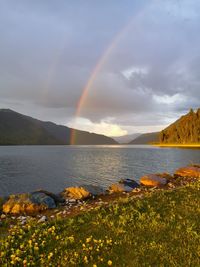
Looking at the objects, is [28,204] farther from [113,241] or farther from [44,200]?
[113,241]

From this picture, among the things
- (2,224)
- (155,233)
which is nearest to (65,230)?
(155,233)

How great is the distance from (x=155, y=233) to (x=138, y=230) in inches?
30.5

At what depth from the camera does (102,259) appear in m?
8.19

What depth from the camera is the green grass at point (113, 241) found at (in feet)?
27.4

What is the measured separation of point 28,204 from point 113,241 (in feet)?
39.5

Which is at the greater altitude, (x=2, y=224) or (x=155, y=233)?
(x=155, y=233)

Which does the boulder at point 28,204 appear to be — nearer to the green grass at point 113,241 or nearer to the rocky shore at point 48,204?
the rocky shore at point 48,204

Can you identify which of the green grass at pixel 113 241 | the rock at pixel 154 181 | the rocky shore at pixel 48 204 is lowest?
the rocky shore at pixel 48 204

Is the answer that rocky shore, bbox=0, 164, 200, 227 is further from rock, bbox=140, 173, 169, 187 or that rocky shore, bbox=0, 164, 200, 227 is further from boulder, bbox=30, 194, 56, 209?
rock, bbox=140, 173, 169, 187

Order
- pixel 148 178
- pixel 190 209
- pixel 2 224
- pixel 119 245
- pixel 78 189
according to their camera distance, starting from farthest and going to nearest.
Answer: pixel 148 178 → pixel 78 189 → pixel 2 224 → pixel 190 209 → pixel 119 245

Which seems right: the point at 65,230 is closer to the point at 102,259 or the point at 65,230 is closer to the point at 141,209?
the point at 102,259

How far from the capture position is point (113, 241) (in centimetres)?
974

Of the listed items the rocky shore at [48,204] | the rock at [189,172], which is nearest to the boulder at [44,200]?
the rocky shore at [48,204]

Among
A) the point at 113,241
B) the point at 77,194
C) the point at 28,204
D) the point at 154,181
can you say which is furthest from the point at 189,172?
the point at 113,241
